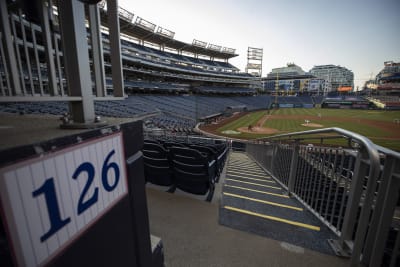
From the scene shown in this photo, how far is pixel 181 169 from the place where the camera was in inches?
131

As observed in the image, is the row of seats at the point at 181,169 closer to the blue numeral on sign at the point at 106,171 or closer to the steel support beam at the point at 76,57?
the blue numeral on sign at the point at 106,171

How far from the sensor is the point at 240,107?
44781 millimetres

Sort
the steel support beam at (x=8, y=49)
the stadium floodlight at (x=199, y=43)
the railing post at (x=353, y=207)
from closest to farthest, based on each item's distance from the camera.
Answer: the steel support beam at (x=8, y=49)
the railing post at (x=353, y=207)
the stadium floodlight at (x=199, y=43)

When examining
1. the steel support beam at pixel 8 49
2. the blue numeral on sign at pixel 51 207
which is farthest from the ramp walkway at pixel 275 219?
the steel support beam at pixel 8 49

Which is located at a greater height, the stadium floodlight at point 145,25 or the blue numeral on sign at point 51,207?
the stadium floodlight at point 145,25

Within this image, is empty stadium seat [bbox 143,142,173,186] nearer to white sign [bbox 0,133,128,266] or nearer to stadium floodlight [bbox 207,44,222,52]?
white sign [bbox 0,133,128,266]

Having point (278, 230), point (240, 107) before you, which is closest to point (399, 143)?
point (278, 230)

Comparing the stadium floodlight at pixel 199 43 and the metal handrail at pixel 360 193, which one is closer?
the metal handrail at pixel 360 193

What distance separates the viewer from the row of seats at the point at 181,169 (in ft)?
10.3

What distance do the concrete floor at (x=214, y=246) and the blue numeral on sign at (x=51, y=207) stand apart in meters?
1.56

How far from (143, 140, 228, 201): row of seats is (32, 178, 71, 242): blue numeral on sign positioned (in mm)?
2416

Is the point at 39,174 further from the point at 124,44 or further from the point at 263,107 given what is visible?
the point at 263,107

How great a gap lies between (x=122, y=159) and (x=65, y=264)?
59 cm

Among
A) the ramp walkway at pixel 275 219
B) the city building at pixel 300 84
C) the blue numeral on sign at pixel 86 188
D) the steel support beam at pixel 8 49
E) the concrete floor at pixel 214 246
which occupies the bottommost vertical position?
the ramp walkway at pixel 275 219
